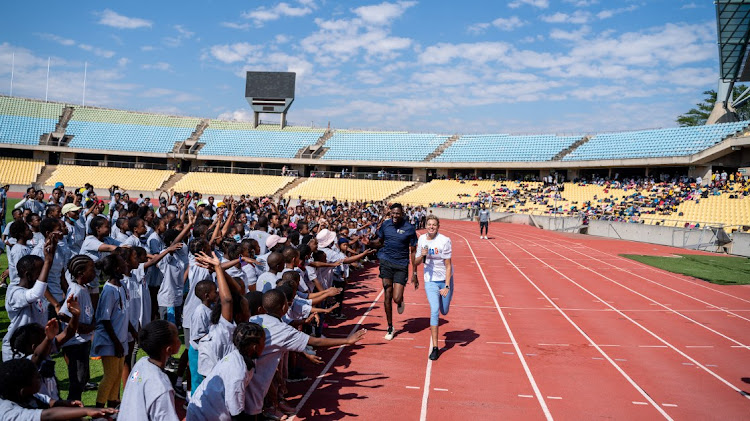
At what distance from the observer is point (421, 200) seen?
148 feet

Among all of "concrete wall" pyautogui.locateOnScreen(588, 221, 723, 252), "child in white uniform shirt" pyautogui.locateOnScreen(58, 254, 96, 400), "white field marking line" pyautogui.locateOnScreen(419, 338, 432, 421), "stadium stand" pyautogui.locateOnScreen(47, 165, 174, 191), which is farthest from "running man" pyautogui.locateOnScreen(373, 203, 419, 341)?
"stadium stand" pyautogui.locateOnScreen(47, 165, 174, 191)

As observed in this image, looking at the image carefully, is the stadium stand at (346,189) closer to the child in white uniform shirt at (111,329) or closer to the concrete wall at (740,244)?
the concrete wall at (740,244)

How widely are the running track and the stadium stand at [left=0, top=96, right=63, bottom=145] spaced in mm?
48662

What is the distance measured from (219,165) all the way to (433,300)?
51521 millimetres

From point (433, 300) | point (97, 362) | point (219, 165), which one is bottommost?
point (97, 362)

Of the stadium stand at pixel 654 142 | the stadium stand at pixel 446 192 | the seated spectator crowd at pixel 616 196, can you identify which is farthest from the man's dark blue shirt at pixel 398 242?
the stadium stand at pixel 654 142

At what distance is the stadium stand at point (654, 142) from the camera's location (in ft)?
125

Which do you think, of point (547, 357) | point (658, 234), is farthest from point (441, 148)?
point (547, 357)

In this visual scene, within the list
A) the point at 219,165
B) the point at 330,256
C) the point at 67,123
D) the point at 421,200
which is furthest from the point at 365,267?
the point at 67,123

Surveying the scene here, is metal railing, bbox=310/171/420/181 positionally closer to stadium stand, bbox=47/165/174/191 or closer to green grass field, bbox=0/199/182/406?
stadium stand, bbox=47/165/174/191

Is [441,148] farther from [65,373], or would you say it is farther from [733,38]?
[65,373]

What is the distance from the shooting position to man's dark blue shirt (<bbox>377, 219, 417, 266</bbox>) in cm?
821

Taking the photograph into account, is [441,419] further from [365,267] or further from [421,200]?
[421,200]

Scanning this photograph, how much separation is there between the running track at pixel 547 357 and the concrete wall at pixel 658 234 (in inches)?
496
